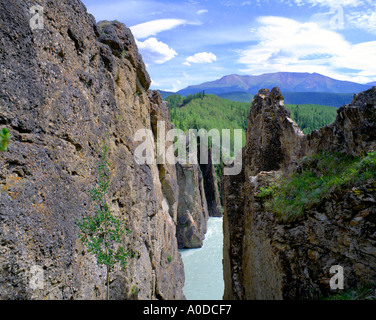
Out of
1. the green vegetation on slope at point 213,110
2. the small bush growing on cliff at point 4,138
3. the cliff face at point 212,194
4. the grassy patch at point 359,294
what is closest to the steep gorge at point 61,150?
the small bush growing on cliff at point 4,138

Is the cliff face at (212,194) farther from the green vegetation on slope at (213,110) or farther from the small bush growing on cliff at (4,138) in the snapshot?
the small bush growing on cliff at (4,138)

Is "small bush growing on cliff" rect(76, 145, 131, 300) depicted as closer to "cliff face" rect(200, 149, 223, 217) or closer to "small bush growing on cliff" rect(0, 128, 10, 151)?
"small bush growing on cliff" rect(0, 128, 10, 151)

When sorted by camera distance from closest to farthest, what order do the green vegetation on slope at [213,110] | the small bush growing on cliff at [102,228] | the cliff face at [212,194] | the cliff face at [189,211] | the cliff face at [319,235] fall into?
the cliff face at [319,235]
the small bush growing on cliff at [102,228]
the cliff face at [189,211]
the cliff face at [212,194]
the green vegetation on slope at [213,110]

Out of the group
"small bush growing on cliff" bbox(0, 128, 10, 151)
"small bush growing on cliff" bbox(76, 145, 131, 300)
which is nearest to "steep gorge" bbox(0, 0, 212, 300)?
"small bush growing on cliff" bbox(76, 145, 131, 300)

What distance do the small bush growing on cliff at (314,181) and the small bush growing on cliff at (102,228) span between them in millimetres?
5120

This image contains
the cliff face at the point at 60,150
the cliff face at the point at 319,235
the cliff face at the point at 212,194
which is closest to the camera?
the cliff face at the point at 319,235

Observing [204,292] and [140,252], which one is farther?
[204,292]

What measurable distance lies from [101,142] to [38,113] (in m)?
3.19

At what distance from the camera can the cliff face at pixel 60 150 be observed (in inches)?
289

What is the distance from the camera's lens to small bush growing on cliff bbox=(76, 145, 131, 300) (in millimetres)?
9336

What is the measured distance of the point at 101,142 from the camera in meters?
11.4

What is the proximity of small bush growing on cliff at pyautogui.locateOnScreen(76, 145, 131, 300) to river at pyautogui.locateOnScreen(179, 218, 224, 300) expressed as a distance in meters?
19.9
